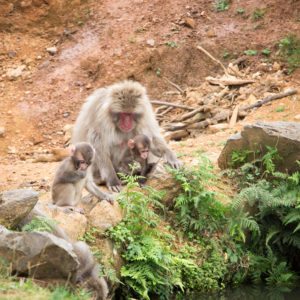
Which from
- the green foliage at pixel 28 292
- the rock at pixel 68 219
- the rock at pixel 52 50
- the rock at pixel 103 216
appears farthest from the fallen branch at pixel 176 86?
the green foliage at pixel 28 292

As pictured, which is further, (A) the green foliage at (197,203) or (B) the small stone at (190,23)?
(B) the small stone at (190,23)

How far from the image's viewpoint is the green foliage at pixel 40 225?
8.82 metres

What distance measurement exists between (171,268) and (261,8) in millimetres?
10707

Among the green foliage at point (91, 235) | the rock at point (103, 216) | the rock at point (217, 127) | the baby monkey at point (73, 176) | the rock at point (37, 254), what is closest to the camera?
the rock at point (37, 254)

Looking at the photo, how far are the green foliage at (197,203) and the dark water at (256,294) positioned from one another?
3.00 feet

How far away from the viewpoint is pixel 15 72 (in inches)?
784

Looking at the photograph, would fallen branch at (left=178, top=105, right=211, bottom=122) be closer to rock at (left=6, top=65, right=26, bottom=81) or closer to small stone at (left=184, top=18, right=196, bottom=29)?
small stone at (left=184, top=18, right=196, bottom=29)

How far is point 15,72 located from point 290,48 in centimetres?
671

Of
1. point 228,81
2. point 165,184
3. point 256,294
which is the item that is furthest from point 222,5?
point 256,294

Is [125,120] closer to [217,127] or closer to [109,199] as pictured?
Result: [109,199]

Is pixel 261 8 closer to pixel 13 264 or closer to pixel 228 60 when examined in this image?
pixel 228 60

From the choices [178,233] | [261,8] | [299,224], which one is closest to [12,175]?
[178,233]

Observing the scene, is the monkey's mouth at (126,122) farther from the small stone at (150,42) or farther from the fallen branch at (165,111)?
the small stone at (150,42)

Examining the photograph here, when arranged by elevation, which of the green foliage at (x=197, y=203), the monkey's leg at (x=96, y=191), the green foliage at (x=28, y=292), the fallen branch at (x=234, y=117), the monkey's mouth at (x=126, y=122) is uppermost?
the green foliage at (x=28, y=292)
